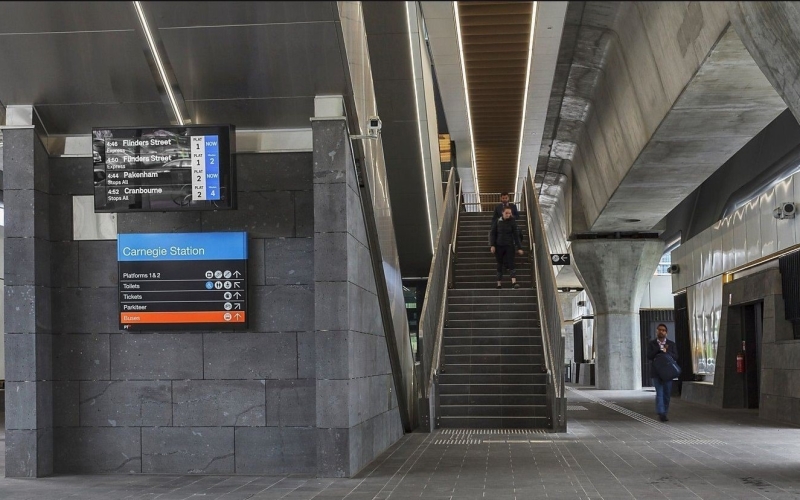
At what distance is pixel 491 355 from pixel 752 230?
5289 millimetres

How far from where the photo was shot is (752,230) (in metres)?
16.2

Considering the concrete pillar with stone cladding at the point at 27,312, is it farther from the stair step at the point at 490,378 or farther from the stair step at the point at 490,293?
the stair step at the point at 490,293

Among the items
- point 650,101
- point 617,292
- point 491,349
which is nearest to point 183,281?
point 650,101

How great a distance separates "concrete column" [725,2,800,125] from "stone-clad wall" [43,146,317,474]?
3907 millimetres

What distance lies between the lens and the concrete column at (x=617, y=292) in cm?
2527

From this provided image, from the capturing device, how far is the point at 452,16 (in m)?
15.0

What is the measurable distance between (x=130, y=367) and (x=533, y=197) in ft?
39.9

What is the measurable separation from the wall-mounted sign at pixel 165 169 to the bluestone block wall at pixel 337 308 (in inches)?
31.7

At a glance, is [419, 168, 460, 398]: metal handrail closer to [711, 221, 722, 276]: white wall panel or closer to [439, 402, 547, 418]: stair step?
[439, 402, 547, 418]: stair step

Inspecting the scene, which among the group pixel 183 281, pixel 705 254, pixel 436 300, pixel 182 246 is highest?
pixel 705 254

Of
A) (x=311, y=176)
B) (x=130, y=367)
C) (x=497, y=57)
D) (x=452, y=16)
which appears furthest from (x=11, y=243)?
(x=497, y=57)

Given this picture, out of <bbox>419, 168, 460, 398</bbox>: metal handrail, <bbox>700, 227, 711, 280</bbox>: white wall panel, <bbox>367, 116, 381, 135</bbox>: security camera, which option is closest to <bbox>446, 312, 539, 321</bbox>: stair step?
<bbox>419, 168, 460, 398</bbox>: metal handrail

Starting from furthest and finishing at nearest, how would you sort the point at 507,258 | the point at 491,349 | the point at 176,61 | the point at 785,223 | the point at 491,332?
the point at 507,258 → the point at 491,332 → the point at 491,349 → the point at 785,223 → the point at 176,61

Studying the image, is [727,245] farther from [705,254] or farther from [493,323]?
[493,323]
